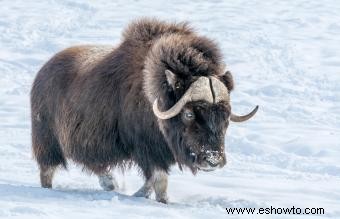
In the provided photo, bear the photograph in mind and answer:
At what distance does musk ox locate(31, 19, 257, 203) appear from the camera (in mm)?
4012

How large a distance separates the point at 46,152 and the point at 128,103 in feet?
3.43

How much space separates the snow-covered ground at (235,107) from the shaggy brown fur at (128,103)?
29 centimetres

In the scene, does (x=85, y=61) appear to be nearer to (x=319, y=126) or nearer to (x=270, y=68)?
(x=319, y=126)

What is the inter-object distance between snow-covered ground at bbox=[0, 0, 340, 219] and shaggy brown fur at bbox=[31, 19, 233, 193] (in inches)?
11.5

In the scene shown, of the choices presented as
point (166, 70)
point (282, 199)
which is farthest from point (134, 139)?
point (282, 199)

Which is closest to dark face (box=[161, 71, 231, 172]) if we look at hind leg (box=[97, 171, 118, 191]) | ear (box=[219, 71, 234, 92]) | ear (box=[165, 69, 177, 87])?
ear (box=[165, 69, 177, 87])

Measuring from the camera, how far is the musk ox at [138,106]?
4.01 meters

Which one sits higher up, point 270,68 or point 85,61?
point 85,61

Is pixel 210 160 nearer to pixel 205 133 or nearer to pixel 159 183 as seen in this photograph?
pixel 205 133

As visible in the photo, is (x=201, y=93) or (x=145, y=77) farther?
(x=145, y=77)

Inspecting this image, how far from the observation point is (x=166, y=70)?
13.4ft

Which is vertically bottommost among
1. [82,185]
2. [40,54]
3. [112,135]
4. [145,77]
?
[40,54]

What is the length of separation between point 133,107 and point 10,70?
6.86 meters

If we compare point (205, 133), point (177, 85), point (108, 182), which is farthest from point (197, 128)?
point (108, 182)
